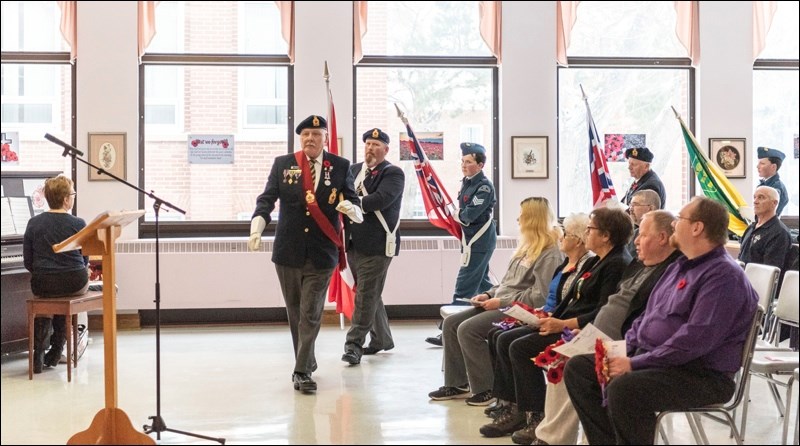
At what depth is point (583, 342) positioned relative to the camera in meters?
3.46

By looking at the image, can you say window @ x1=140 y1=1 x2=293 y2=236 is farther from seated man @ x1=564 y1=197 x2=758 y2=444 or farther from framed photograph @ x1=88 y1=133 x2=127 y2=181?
seated man @ x1=564 y1=197 x2=758 y2=444

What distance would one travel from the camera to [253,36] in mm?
7918

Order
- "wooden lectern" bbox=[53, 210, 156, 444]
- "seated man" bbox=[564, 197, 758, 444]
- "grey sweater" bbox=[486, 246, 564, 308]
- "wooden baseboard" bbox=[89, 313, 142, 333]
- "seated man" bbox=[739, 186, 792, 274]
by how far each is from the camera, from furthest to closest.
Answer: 1. "wooden baseboard" bbox=[89, 313, 142, 333]
2. "seated man" bbox=[739, 186, 792, 274]
3. "grey sweater" bbox=[486, 246, 564, 308]
4. "wooden lectern" bbox=[53, 210, 156, 444]
5. "seated man" bbox=[564, 197, 758, 444]

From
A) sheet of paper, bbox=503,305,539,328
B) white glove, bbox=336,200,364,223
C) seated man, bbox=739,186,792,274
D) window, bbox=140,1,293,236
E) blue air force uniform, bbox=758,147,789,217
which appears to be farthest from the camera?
window, bbox=140,1,293,236

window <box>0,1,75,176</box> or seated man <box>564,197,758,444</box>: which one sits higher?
window <box>0,1,75,176</box>

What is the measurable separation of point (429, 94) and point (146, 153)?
257cm

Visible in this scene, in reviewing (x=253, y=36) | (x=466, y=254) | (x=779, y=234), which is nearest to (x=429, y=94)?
(x=253, y=36)

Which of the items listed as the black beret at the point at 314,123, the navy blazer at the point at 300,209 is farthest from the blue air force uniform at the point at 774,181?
the black beret at the point at 314,123

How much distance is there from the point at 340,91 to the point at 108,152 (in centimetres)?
206

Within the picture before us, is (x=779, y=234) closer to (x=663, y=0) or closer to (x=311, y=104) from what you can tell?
(x=663, y=0)

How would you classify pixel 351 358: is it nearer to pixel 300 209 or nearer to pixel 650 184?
pixel 300 209

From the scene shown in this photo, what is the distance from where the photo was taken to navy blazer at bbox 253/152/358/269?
199 inches

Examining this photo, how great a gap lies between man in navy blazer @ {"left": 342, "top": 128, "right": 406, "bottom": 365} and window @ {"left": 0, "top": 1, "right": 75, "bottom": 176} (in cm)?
315

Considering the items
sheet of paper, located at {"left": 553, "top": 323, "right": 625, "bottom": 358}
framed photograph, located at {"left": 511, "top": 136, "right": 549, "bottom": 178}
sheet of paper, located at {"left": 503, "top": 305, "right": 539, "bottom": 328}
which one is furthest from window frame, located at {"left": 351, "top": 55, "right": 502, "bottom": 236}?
sheet of paper, located at {"left": 553, "top": 323, "right": 625, "bottom": 358}
